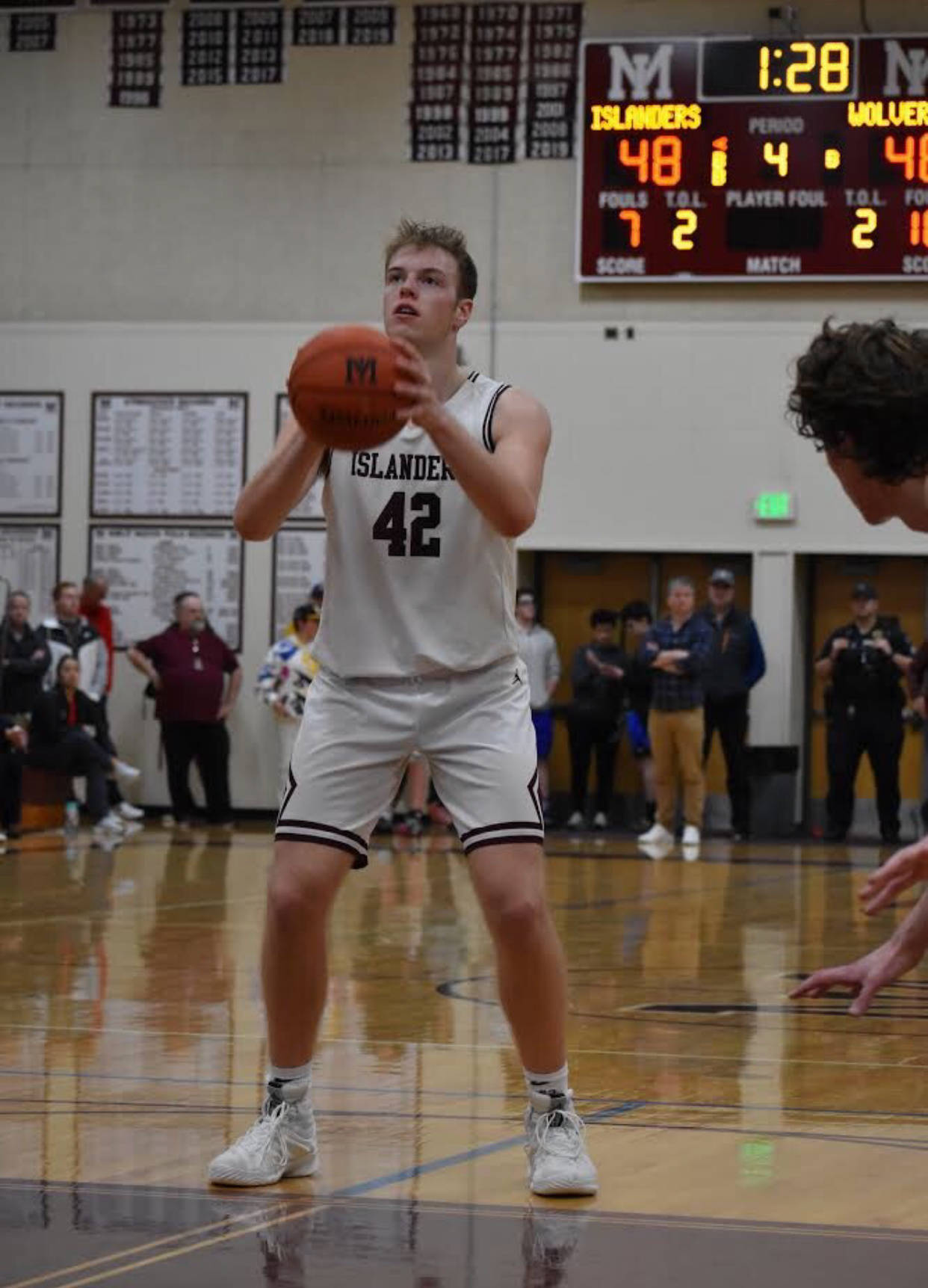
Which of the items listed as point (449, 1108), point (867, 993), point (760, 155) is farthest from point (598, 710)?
point (867, 993)

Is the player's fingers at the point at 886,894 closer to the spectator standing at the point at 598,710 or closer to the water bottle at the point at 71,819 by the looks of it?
the water bottle at the point at 71,819

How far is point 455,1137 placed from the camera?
5.31m

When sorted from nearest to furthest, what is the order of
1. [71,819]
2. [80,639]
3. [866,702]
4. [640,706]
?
[71,819] < [866,702] < [80,639] < [640,706]

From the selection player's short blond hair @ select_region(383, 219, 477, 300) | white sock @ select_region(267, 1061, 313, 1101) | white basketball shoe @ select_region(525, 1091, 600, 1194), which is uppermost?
player's short blond hair @ select_region(383, 219, 477, 300)

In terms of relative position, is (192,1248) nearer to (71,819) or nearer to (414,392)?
(414,392)

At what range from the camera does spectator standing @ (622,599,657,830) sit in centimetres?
1731

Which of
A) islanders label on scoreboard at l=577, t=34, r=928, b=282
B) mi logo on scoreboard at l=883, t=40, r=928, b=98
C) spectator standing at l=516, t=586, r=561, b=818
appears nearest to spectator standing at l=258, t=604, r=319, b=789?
spectator standing at l=516, t=586, r=561, b=818

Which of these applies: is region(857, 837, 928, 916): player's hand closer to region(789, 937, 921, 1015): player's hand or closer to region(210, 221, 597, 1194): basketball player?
region(789, 937, 921, 1015): player's hand

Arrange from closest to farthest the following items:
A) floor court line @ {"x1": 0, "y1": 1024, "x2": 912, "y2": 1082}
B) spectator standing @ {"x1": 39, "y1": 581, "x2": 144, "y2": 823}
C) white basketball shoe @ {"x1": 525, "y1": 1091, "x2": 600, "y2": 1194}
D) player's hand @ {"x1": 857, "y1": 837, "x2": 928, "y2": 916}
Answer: player's hand @ {"x1": 857, "y1": 837, "x2": 928, "y2": 916} < white basketball shoe @ {"x1": 525, "y1": 1091, "x2": 600, "y2": 1194} < floor court line @ {"x1": 0, "y1": 1024, "x2": 912, "y2": 1082} < spectator standing @ {"x1": 39, "y1": 581, "x2": 144, "y2": 823}

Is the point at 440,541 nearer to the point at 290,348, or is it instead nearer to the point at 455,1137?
the point at 455,1137

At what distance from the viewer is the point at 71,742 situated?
1611 centimetres

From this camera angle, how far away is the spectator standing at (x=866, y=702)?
1691cm

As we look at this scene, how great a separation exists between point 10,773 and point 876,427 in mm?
12472

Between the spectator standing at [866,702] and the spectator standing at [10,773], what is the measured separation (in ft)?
19.6
